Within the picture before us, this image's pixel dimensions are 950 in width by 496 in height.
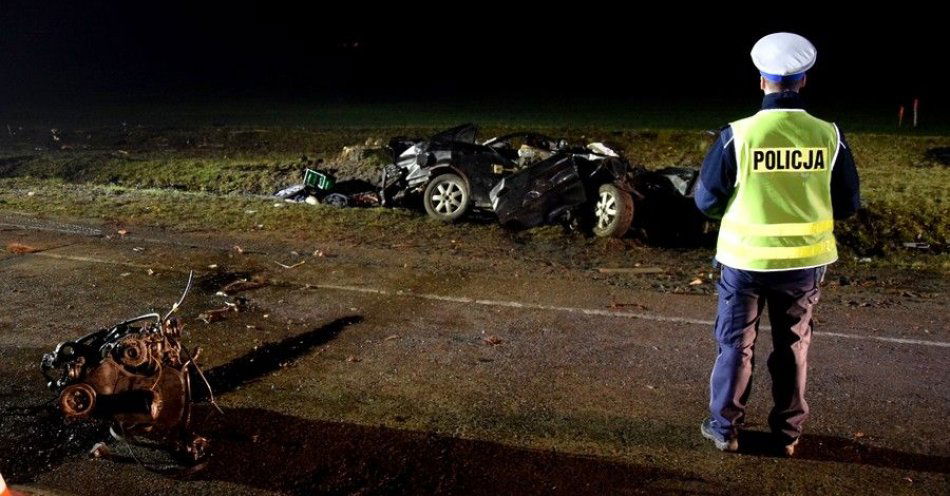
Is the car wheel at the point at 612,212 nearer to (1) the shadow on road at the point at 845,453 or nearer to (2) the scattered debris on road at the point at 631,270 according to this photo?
(2) the scattered debris on road at the point at 631,270

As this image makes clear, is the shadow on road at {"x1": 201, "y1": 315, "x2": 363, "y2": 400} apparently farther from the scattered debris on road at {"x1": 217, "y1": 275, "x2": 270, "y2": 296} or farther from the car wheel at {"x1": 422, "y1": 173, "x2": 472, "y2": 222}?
the car wheel at {"x1": 422, "y1": 173, "x2": 472, "y2": 222}

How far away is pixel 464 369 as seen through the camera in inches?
223

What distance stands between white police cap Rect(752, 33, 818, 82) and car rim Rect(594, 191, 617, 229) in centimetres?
599

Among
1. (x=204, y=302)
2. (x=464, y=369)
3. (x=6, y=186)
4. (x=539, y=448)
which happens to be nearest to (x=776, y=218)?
(x=539, y=448)

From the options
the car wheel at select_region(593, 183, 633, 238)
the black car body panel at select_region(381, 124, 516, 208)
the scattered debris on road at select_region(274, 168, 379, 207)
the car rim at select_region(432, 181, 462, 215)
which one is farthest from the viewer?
the scattered debris on road at select_region(274, 168, 379, 207)

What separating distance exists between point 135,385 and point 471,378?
6.80ft

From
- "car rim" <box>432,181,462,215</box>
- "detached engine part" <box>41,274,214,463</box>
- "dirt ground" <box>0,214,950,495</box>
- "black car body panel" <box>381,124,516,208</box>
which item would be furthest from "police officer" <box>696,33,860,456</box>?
"car rim" <box>432,181,462,215</box>

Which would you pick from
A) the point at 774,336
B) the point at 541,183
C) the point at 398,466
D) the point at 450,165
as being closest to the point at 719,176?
the point at 774,336

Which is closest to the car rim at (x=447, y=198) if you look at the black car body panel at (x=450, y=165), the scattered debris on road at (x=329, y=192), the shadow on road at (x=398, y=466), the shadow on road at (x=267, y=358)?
the black car body panel at (x=450, y=165)

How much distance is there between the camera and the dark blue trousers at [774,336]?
163 inches

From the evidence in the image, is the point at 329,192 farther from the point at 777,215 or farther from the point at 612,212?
the point at 777,215

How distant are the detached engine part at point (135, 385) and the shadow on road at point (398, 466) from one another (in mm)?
247

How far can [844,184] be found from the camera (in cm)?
415

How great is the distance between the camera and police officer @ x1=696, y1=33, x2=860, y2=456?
402 centimetres
